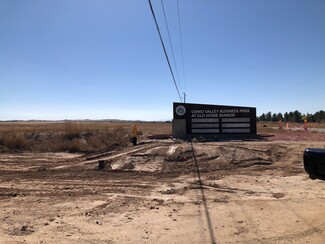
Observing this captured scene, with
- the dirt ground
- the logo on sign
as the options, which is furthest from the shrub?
the logo on sign

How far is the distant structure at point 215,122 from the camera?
2475 cm

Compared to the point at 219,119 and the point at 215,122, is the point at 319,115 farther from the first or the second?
the point at 215,122

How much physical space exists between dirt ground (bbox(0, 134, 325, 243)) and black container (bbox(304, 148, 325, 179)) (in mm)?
1252

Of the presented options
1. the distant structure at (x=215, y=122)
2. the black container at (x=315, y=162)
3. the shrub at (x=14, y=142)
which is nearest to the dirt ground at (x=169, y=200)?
the black container at (x=315, y=162)

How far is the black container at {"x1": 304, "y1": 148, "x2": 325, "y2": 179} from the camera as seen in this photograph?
5413mm

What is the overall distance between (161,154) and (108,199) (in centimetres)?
732

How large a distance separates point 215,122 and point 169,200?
53.4 ft

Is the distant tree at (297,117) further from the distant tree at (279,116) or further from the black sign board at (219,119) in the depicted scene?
the black sign board at (219,119)

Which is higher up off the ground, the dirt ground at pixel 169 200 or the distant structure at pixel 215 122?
the distant structure at pixel 215 122

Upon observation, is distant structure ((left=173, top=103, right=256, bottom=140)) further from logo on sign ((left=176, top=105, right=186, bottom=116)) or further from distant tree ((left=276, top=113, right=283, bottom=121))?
distant tree ((left=276, top=113, right=283, bottom=121))

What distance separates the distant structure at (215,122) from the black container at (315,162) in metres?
19.0

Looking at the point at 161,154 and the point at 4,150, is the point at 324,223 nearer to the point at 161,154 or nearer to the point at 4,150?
the point at 161,154

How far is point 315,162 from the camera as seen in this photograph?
5.50m

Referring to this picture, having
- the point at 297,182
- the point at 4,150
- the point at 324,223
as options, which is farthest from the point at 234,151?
the point at 4,150
